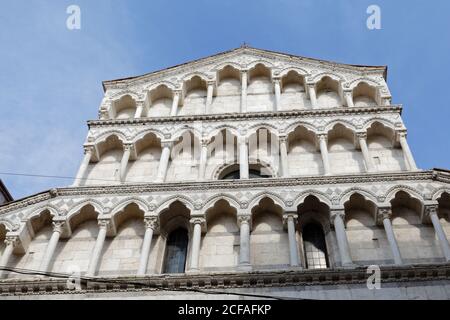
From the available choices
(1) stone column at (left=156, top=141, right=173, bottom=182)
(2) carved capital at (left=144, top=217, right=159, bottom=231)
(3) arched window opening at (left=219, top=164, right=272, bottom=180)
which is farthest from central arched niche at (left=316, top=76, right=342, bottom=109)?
(2) carved capital at (left=144, top=217, right=159, bottom=231)

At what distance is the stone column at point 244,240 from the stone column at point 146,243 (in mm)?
1801


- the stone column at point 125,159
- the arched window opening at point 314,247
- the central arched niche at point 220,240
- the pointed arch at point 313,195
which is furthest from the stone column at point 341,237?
the stone column at point 125,159

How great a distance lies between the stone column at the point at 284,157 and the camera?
42.1 ft

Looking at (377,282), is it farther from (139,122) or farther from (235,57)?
(235,57)

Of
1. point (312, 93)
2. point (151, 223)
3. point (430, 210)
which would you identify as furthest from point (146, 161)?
point (430, 210)

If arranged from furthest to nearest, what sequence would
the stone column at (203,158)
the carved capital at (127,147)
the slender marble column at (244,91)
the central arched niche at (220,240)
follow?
the slender marble column at (244,91)
the carved capital at (127,147)
the stone column at (203,158)
the central arched niche at (220,240)

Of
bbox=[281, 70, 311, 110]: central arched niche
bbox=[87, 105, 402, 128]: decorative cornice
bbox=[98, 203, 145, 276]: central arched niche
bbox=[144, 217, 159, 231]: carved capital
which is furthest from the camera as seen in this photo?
bbox=[281, 70, 311, 110]: central arched niche

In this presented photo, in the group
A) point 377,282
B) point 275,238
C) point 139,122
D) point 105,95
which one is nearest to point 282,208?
point 275,238

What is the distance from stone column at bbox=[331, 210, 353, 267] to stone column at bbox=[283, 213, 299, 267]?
805mm

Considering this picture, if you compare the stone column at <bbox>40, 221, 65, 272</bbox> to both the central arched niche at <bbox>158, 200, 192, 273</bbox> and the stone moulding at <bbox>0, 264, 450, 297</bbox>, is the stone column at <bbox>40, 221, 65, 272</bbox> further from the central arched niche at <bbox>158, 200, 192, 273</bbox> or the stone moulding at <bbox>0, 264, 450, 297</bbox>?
the central arched niche at <bbox>158, 200, 192, 273</bbox>

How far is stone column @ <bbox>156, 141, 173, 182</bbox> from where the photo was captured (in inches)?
515

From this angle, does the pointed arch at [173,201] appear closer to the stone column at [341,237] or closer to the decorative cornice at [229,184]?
the decorative cornice at [229,184]

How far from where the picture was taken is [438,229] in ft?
35.6
